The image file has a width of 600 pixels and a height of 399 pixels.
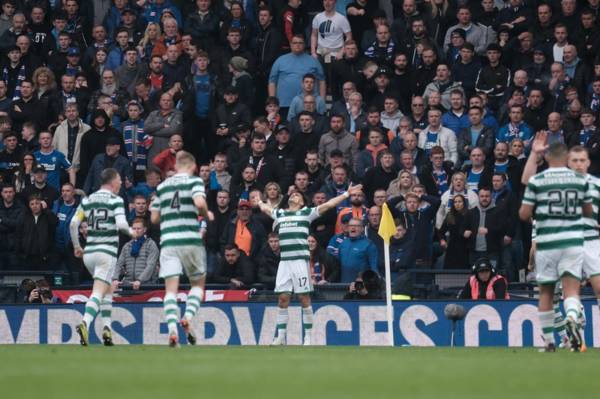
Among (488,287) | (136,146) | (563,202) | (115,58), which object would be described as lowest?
(488,287)

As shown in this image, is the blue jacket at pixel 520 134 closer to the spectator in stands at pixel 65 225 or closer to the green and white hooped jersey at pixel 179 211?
the spectator in stands at pixel 65 225

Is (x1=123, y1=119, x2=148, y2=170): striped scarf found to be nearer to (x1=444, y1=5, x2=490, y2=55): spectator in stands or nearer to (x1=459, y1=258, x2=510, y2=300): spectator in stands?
(x1=444, y1=5, x2=490, y2=55): spectator in stands

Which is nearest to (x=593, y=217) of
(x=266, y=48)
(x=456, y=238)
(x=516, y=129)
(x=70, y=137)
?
(x=456, y=238)

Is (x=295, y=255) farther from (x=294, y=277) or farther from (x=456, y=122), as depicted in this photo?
(x=456, y=122)

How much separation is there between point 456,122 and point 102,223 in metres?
8.87

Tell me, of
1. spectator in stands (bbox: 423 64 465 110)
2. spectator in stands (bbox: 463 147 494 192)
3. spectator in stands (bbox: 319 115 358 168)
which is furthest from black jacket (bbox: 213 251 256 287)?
spectator in stands (bbox: 423 64 465 110)

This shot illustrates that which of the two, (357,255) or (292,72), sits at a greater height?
(292,72)

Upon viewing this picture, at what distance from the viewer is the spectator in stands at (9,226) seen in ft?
79.4

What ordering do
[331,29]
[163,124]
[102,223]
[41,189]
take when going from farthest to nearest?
[331,29]
[163,124]
[41,189]
[102,223]

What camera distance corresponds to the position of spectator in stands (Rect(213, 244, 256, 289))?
882 inches

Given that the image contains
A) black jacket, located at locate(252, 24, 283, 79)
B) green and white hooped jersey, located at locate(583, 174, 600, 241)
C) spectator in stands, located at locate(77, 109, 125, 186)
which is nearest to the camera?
green and white hooped jersey, located at locate(583, 174, 600, 241)

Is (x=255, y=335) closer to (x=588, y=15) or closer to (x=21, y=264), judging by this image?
(x=21, y=264)

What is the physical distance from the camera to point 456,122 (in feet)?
79.0

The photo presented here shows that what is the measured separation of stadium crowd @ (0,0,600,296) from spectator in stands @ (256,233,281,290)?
0.07ft
